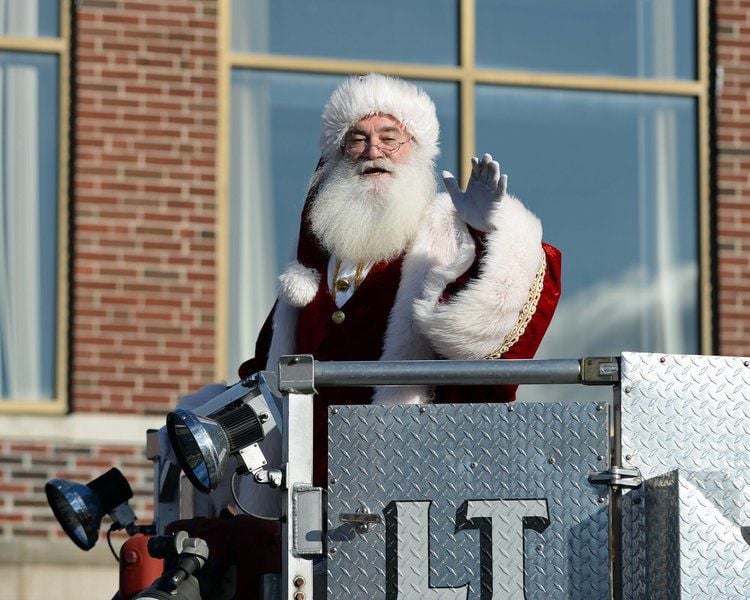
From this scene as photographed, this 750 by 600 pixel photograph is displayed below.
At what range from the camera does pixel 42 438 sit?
7.71 metres

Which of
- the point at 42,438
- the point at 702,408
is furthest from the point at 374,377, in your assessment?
the point at 42,438

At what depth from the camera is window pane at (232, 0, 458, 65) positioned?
8297 mm

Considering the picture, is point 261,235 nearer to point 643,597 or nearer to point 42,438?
point 42,438

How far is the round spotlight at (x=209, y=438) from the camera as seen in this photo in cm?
372

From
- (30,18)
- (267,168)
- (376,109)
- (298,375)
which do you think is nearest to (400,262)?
(376,109)

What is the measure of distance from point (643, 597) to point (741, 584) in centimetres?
23

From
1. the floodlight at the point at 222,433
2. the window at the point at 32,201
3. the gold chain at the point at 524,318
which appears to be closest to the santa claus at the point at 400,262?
the gold chain at the point at 524,318

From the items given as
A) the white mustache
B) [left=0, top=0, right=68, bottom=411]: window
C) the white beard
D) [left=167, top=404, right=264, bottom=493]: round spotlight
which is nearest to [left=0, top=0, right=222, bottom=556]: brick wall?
[left=0, top=0, right=68, bottom=411]: window

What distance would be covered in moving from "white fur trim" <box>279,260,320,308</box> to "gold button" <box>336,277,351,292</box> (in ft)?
0.26

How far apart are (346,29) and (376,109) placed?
143 inches

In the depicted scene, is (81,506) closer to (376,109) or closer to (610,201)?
(376,109)

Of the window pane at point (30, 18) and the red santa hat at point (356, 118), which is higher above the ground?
the window pane at point (30, 18)

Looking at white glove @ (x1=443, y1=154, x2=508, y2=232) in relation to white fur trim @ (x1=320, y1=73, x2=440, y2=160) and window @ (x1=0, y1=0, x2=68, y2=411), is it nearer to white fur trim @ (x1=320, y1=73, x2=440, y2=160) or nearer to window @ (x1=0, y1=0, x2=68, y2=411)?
white fur trim @ (x1=320, y1=73, x2=440, y2=160)

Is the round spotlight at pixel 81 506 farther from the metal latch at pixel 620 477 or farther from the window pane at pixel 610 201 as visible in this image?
the window pane at pixel 610 201
